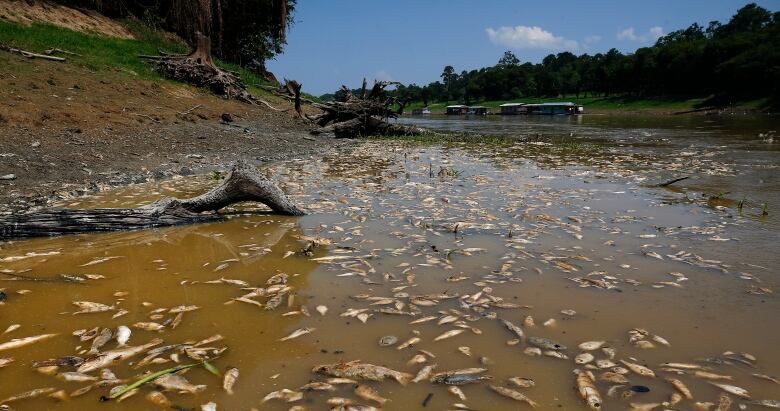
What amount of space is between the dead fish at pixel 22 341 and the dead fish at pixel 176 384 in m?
1.38

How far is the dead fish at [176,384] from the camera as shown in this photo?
10.8 ft

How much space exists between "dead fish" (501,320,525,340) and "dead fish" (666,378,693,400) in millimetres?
1099

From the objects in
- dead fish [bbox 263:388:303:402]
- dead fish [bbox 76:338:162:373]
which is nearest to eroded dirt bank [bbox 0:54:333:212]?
dead fish [bbox 76:338:162:373]

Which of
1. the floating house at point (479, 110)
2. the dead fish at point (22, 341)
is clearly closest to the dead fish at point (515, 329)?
the dead fish at point (22, 341)

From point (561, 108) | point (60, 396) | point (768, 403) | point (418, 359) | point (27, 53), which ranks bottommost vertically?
point (768, 403)

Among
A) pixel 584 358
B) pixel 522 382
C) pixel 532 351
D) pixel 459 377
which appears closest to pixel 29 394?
pixel 459 377

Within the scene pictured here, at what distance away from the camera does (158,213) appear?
7.40 m

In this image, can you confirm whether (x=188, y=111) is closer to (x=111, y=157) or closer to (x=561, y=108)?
(x=111, y=157)

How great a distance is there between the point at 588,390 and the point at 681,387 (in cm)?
67

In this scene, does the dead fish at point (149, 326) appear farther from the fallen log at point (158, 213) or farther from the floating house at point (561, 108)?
the floating house at point (561, 108)

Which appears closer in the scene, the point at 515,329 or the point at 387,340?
the point at 387,340

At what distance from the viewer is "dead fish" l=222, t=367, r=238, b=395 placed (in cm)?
331

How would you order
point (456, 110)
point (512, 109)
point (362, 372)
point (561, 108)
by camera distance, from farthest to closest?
1. point (456, 110)
2. point (512, 109)
3. point (561, 108)
4. point (362, 372)

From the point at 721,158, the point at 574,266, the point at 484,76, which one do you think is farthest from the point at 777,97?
the point at 484,76
